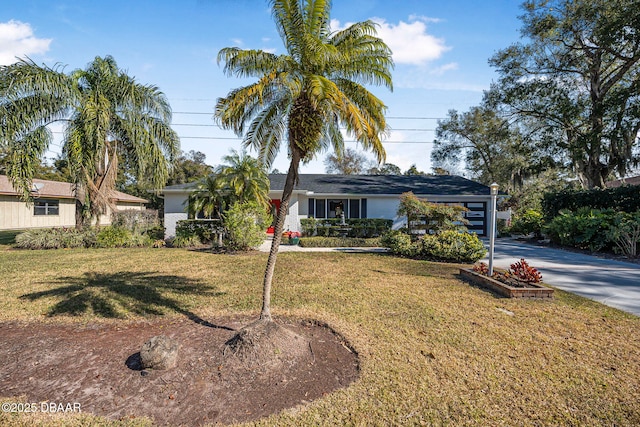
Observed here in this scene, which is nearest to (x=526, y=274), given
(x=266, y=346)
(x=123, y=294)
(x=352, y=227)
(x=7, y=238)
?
(x=266, y=346)

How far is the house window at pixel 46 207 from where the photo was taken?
82.9 feet

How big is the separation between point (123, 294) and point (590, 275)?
38.4 feet

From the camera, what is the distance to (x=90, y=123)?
12805 mm

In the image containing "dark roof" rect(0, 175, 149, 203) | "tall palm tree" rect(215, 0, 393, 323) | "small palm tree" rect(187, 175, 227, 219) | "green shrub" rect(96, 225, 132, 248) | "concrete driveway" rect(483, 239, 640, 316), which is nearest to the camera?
"tall palm tree" rect(215, 0, 393, 323)

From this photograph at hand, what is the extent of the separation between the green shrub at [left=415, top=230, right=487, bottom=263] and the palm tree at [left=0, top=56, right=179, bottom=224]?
39.4 ft

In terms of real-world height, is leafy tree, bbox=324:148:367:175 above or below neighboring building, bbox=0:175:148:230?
above

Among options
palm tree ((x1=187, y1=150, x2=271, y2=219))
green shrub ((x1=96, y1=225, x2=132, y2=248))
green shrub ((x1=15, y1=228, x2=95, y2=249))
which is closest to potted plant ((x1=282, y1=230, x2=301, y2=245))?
palm tree ((x1=187, y1=150, x2=271, y2=219))

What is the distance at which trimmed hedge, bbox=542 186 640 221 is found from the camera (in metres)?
13.8

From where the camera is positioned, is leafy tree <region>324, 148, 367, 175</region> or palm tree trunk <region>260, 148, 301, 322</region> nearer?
palm tree trunk <region>260, 148, 301, 322</region>

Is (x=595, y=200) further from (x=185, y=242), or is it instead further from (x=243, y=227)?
(x=185, y=242)

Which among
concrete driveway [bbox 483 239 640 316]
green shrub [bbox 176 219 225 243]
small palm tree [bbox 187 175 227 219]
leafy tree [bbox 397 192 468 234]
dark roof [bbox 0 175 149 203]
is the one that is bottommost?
concrete driveway [bbox 483 239 640 316]

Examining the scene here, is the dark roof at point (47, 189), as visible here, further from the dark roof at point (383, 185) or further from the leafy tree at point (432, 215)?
the leafy tree at point (432, 215)

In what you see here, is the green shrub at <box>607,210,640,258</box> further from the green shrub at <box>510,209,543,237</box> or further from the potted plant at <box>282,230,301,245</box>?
the potted plant at <box>282,230,301,245</box>

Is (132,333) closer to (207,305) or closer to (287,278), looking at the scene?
(207,305)
